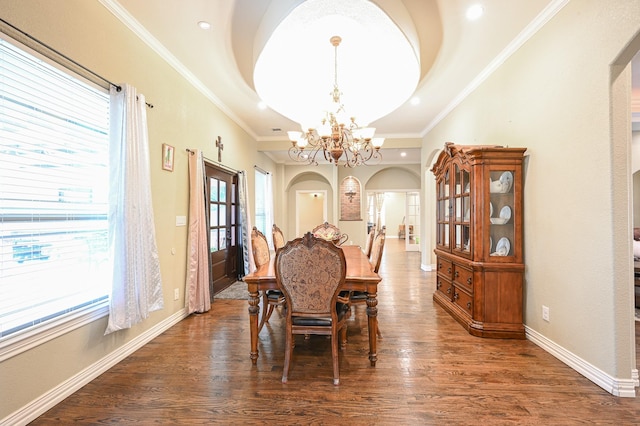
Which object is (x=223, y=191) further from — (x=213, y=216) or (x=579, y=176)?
(x=579, y=176)

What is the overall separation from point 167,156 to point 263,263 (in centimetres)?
154

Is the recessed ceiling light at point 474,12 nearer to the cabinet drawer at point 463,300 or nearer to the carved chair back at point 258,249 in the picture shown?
the cabinet drawer at point 463,300

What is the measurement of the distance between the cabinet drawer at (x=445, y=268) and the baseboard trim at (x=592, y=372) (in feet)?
3.27

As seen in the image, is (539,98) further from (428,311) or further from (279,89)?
(279,89)

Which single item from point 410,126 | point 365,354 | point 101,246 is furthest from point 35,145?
point 410,126

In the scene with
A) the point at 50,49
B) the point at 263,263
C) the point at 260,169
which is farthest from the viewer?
the point at 260,169

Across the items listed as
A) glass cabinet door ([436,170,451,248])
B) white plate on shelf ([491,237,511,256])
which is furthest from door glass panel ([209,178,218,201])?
white plate on shelf ([491,237,511,256])

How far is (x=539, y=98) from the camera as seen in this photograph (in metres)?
Answer: 2.51

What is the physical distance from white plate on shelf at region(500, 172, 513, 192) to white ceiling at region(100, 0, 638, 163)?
126 centimetres

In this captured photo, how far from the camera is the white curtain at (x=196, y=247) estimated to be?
3352mm

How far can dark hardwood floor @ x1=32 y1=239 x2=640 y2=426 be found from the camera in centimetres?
168

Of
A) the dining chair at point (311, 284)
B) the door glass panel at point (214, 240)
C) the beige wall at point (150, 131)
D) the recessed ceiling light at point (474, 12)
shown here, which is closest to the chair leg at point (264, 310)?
the dining chair at point (311, 284)

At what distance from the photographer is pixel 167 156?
2.97 meters

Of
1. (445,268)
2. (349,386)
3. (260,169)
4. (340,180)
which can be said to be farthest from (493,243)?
(340,180)
